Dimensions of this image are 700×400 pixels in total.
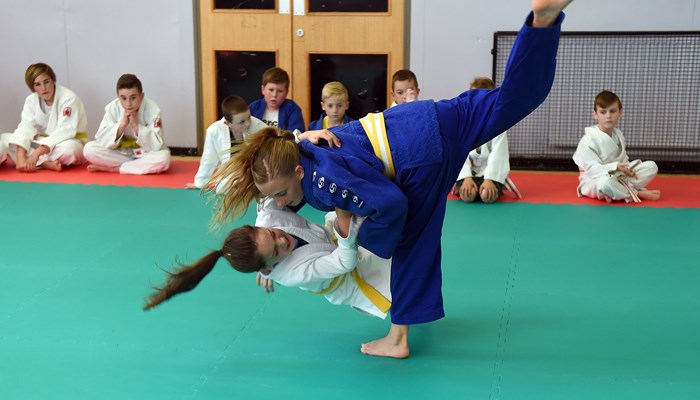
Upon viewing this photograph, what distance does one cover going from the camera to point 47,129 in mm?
6836

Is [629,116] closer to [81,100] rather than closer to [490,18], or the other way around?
[490,18]

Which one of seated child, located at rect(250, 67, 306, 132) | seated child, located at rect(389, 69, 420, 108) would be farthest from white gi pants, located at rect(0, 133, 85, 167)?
seated child, located at rect(389, 69, 420, 108)

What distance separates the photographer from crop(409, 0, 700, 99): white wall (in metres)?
6.50

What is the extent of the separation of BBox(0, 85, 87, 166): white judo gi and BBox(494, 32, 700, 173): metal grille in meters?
3.44

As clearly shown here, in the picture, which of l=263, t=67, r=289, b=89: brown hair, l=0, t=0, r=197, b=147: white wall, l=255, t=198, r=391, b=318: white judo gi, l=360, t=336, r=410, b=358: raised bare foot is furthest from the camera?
l=0, t=0, r=197, b=147: white wall

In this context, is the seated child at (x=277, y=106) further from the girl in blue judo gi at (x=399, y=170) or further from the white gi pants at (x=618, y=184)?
the girl in blue judo gi at (x=399, y=170)

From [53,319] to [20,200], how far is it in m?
2.34

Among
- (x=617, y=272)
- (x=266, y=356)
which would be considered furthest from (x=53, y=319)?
(x=617, y=272)

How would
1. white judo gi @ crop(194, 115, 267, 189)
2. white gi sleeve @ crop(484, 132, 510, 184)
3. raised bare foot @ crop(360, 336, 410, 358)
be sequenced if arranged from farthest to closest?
1. white judo gi @ crop(194, 115, 267, 189)
2. white gi sleeve @ crop(484, 132, 510, 184)
3. raised bare foot @ crop(360, 336, 410, 358)

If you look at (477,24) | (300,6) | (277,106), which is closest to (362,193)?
(277,106)

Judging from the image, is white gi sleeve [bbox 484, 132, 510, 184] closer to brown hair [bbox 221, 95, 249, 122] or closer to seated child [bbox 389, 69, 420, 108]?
seated child [bbox 389, 69, 420, 108]

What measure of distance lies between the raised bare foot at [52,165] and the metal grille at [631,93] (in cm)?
356

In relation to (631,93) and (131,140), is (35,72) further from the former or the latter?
(631,93)

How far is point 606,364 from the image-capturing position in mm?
3080
